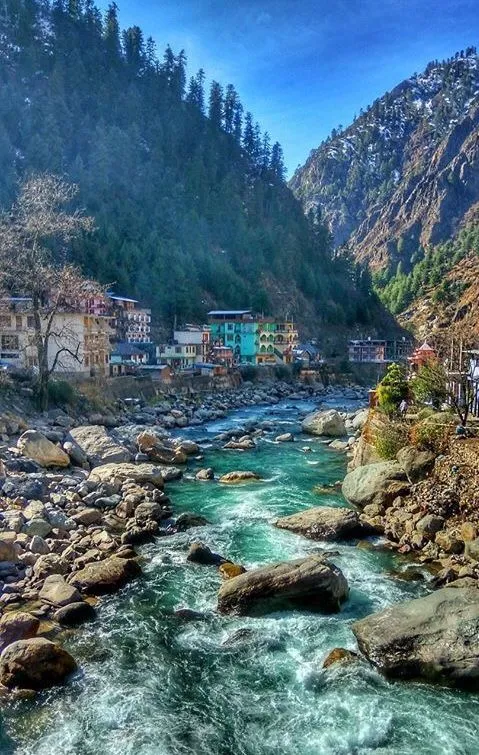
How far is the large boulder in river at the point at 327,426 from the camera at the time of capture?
4372 cm

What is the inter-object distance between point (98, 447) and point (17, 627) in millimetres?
18949

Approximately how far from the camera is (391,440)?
2698 centimetres

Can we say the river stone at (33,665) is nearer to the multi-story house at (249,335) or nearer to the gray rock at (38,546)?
the gray rock at (38,546)

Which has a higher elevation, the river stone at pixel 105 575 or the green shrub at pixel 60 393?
the green shrub at pixel 60 393

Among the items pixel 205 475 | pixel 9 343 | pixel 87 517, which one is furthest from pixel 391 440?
pixel 9 343

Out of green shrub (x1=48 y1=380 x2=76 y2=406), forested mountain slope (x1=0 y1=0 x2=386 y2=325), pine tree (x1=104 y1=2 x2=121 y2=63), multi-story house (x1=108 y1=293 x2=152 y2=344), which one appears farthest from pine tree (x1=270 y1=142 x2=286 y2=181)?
green shrub (x1=48 y1=380 x2=76 y2=406)

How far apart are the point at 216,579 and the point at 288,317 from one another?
290ft

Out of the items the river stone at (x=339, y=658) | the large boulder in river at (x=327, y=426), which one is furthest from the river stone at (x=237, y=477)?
the river stone at (x=339, y=658)

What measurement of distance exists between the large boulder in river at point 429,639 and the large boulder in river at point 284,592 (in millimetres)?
1831

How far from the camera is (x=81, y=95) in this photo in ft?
357

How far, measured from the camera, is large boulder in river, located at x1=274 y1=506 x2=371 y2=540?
66.9 feet

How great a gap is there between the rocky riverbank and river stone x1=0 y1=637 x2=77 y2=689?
0.06 ft

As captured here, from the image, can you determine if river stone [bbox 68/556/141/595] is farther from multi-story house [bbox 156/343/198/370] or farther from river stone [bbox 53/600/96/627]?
multi-story house [bbox 156/343/198/370]

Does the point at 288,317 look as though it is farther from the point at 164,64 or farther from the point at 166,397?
the point at 164,64
